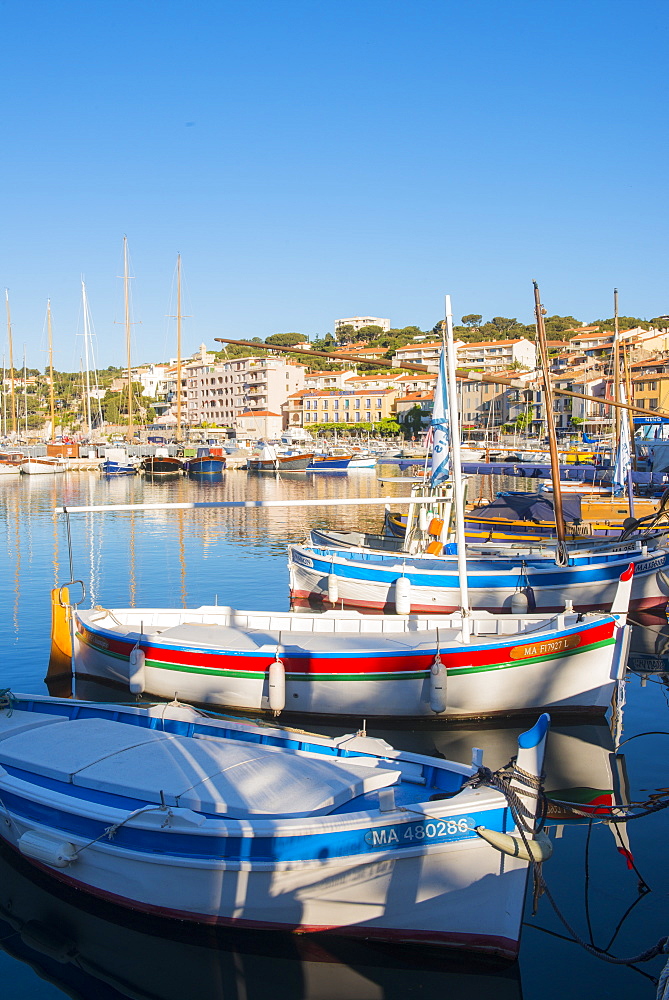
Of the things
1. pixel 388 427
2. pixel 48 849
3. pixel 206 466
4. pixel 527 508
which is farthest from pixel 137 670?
pixel 388 427

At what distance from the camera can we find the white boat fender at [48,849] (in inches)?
346

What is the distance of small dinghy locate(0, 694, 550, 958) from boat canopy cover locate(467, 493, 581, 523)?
2146cm

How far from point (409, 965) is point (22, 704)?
7.28 metres

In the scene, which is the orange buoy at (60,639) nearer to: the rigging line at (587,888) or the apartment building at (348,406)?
the rigging line at (587,888)

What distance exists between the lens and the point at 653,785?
41.0 ft

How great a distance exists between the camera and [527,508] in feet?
100

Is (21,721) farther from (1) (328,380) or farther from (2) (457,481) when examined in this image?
(1) (328,380)

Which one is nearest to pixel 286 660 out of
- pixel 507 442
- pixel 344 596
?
pixel 344 596

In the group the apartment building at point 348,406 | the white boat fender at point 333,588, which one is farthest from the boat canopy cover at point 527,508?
the apartment building at point 348,406

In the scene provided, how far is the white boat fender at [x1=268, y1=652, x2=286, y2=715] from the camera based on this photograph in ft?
47.0

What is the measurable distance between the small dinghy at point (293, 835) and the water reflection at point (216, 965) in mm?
255

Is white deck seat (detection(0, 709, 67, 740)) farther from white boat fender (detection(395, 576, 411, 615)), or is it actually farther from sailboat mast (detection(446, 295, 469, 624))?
white boat fender (detection(395, 576, 411, 615))

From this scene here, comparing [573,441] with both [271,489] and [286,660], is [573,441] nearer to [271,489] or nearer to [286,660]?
[271,489]

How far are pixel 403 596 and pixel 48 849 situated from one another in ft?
41.6
